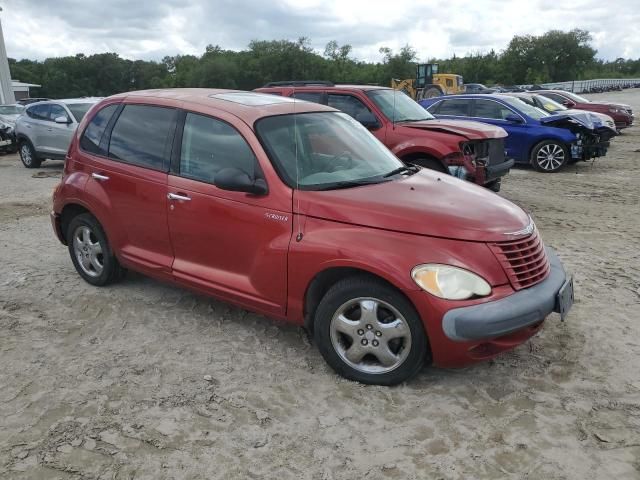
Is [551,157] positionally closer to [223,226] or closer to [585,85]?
[223,226]

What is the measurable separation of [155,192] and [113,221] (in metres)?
0.66

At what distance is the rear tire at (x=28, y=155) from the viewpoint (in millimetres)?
13305

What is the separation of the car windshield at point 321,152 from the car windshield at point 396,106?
412cm

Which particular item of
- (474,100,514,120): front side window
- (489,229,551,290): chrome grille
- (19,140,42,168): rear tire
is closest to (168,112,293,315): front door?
(489,229,551,290): chrome grille

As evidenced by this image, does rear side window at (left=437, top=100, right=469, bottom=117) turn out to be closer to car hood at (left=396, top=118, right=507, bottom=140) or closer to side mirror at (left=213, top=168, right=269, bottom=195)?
car hood at (left=396, top=118, right=507, bottom=140)

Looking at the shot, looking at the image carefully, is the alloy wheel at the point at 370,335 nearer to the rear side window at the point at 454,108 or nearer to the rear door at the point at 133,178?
the rear door at the point at 133,178

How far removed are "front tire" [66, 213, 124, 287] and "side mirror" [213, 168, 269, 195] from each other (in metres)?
1.76

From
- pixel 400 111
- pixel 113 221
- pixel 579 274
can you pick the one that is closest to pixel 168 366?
pixel 113 221

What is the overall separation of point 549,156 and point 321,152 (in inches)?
364

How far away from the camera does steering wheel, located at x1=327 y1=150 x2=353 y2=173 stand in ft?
12.9

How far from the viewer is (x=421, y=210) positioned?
3.31 metres

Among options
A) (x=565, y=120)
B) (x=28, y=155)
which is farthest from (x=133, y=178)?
(x=28, y=155)

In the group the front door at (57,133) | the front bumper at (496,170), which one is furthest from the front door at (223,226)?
the front door at (57,133)

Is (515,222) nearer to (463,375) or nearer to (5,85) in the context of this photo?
(463,375)
